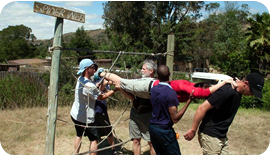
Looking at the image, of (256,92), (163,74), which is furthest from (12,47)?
(256,92)

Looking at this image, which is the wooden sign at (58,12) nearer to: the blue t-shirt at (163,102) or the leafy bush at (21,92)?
the blue t-shirt at (163,102)

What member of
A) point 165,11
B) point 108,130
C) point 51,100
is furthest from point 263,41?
point 51,100

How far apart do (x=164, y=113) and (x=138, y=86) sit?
460mm

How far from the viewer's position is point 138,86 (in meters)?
2.71

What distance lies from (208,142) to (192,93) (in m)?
0.67

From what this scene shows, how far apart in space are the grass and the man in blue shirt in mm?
1682

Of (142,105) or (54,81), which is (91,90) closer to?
(54,81)

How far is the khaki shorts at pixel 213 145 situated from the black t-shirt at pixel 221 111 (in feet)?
0.17

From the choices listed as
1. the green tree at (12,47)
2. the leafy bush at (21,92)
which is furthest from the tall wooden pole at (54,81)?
the green tree at (12,47)

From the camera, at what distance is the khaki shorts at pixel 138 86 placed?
2.70m

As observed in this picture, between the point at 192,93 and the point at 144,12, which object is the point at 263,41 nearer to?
the point at 144,12

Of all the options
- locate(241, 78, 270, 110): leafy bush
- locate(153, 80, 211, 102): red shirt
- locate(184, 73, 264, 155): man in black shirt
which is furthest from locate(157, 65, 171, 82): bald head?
locate(241, 78, 270, 110): leafy bush

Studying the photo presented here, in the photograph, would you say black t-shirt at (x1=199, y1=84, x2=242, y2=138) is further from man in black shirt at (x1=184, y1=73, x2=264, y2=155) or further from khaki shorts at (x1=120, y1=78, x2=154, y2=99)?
khaki shorts at (x1=120, y1=78, x2=154, y2=99)

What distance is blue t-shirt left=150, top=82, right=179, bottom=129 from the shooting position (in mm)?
2424
